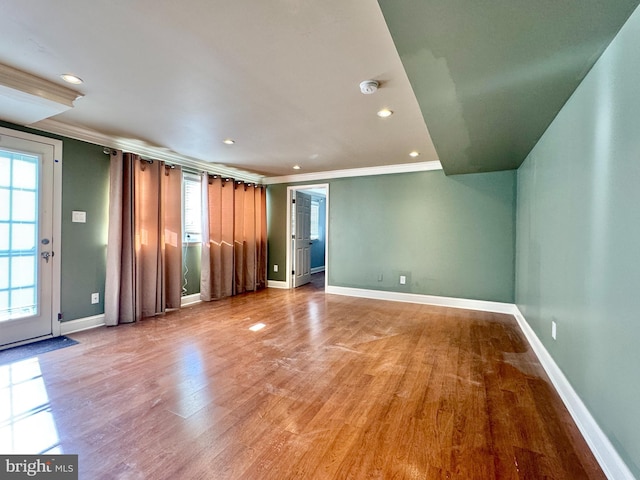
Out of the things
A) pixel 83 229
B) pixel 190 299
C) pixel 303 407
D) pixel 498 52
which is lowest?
pixel 303 407

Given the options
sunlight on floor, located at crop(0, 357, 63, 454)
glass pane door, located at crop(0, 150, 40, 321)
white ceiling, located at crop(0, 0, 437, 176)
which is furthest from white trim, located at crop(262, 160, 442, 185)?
sunlight on floor, located at crop(0, 357, 63, 454)

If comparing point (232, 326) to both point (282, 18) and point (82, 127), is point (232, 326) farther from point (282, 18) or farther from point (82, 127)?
point (282, 18)

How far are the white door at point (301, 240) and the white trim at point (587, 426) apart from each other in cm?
440

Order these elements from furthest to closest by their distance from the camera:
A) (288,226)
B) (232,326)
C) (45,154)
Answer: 1. (288,226)
2. (232,326)
3. (45,154)

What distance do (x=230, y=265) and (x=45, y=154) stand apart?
283cm

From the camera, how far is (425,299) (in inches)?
186

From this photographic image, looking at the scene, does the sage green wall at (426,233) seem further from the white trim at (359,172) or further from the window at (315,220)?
the window at (315,220)

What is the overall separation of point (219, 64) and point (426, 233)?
392cm

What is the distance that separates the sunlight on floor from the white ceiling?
2326 millimetres

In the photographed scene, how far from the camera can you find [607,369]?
1430 mm

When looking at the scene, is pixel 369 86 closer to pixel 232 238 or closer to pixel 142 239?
pixel 142 239

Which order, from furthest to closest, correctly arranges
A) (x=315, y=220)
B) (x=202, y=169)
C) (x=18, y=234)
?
(x=315, y=220) → (x=202, y=169) → (x=18, y=234)

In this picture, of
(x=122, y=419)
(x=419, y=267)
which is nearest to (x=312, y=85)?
(x=122, y=419)

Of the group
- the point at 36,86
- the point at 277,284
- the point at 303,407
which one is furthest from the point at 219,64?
the point at 277,284
